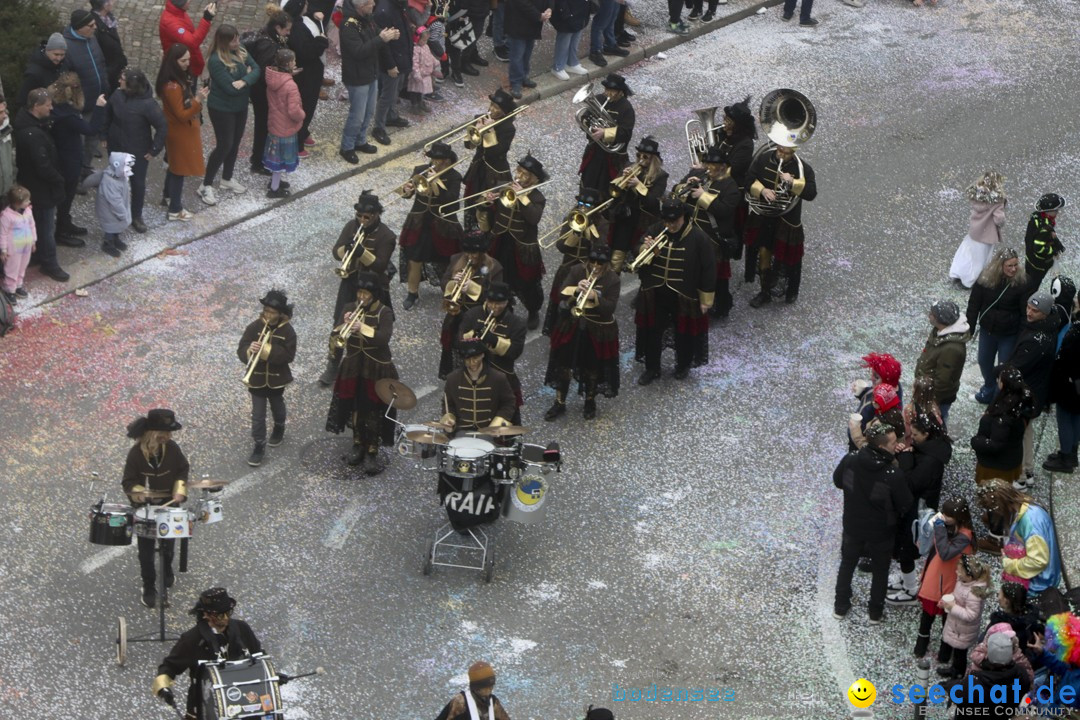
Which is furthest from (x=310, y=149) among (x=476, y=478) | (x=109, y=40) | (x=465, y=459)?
(x=465, y=459)

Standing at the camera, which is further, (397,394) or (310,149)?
(310,149)


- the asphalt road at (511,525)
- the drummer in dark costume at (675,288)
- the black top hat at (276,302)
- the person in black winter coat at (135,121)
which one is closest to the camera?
the asphalt road at (511,525)

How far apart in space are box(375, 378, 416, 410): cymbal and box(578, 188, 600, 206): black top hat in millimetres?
2947

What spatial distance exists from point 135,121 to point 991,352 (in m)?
7.71

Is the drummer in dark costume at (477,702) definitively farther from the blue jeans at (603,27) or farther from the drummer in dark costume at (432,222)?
the blue jeans at (603,27)

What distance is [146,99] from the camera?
16125mm

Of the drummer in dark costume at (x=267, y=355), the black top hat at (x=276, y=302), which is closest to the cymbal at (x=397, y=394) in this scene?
the drummer in dark costume at (x=267, y=355)

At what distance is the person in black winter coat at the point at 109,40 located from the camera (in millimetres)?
16844

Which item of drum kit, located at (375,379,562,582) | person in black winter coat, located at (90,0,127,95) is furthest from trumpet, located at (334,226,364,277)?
person in black winter coat, located at (90,0,127,95)

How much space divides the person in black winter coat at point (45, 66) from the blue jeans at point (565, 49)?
601 cm

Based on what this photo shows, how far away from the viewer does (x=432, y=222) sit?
15.8 meters

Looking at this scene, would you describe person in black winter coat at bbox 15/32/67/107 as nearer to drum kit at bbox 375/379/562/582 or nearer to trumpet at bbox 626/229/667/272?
drum kit at bbox 375/379/562/582

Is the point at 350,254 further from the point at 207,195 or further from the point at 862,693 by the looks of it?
the point at 862,693

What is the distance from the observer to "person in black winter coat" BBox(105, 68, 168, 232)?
633 inches
